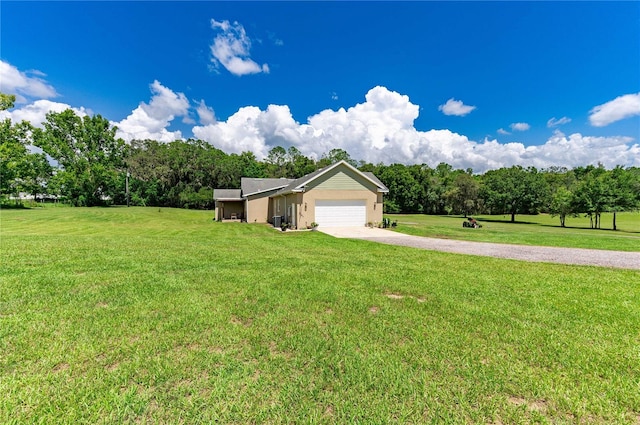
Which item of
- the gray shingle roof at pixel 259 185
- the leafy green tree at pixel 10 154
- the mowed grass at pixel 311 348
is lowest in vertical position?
the mowed grass at pixel 311 348

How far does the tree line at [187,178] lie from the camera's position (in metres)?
34.7

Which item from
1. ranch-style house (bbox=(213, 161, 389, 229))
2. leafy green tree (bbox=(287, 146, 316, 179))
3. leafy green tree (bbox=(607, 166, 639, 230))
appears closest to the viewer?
ranch-style house (bbox=(213, 161, 389, 229))

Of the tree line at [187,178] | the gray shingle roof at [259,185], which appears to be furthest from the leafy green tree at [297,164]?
the gray shingle roof at [259,185]

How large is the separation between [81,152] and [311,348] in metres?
58.4

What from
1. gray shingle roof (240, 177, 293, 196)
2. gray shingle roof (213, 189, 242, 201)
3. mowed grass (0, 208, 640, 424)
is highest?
gray shingle roof (240, 177, 293, 196)

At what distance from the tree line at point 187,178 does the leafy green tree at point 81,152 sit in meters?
0.13

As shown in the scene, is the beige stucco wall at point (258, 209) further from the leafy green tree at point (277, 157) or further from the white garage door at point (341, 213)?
the leafy green tree at point (277, 157)

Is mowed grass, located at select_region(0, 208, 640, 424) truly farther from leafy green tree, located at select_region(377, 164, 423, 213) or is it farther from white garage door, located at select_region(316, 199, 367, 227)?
leafy green tree, located at select_region(377, 164, 423, 213)

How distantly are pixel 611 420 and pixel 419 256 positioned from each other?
23.0 ft

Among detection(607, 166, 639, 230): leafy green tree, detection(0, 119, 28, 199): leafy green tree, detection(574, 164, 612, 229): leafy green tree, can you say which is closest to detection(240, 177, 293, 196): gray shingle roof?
detection(0, 119, 28, 199): leafy green tree

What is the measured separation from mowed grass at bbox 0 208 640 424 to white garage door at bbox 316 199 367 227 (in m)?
13.1

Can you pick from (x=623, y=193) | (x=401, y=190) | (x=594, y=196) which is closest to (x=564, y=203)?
(x=594, y=196)

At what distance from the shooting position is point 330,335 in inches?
143

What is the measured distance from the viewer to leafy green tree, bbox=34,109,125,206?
141 ft
